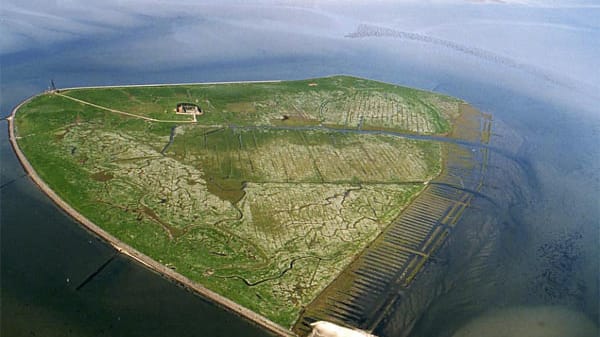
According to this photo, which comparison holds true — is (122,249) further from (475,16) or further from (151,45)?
(475,16)

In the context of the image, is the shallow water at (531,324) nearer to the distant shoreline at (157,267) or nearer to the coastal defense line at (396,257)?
the coastal defense line at (396,257)

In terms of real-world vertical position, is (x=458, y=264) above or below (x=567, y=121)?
below

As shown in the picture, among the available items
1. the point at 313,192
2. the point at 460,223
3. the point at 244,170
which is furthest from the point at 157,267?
the point at 460,223

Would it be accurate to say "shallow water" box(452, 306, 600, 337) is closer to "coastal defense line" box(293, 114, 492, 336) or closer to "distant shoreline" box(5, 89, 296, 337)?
"coastal defense line" box(293, 114, 492, 336)

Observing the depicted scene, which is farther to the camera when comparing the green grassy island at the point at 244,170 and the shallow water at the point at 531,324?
the green grassy island at the point at 244,170

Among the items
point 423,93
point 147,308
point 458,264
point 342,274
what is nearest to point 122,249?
point 147,308

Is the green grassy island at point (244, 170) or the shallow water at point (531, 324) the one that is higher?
the green grassy island at point (244, 170)

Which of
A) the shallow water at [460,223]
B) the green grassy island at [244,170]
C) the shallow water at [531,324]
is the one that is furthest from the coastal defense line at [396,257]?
the shallow water at [531,324]
